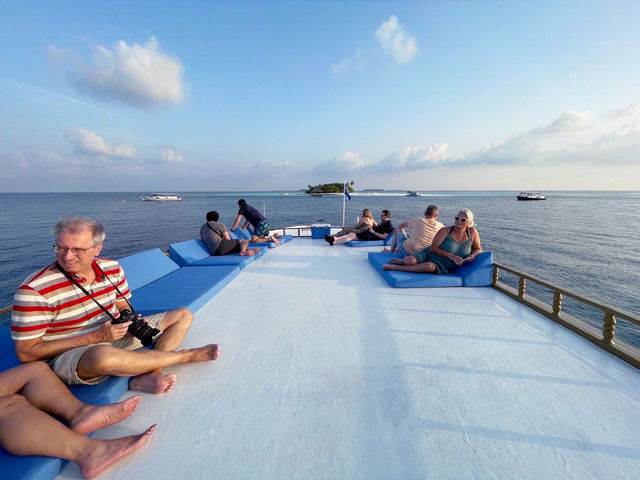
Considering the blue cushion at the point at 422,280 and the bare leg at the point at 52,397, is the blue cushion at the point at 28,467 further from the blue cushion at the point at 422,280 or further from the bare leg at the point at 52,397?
the blue cushion at the point at 422,280

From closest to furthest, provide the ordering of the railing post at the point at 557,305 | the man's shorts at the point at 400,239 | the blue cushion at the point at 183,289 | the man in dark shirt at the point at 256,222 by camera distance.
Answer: the railing post at the point at 557,305, the blue cushion at the point at 183,289, the man's shorts at the point at 400,239, the man in dark shirt at the point at 256,222

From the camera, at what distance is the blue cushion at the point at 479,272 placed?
4133 mm

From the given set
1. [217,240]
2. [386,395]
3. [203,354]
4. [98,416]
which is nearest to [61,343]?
[98,416]

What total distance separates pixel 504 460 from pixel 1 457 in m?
2.55

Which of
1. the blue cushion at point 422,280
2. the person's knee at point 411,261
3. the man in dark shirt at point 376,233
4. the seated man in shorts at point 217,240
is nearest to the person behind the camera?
the blue cushion at point 422,280

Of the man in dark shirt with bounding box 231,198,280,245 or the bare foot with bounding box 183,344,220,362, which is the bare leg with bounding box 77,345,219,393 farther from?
the man in dark shirt with bounding box 231,198,280,245

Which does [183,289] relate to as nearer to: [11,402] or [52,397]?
[52,397]

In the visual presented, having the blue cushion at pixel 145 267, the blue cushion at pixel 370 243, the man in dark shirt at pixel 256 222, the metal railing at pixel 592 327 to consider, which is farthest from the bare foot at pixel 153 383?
the blue cushion at pixel 370 243

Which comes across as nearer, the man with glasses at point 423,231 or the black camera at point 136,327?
the black camera at point 136,327

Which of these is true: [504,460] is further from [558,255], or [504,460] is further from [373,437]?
[558,255]

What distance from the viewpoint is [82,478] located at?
1.45 m

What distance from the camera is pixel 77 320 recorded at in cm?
184

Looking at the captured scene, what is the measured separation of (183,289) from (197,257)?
1.95 meters

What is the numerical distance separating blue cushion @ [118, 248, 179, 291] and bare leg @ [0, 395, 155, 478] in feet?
8.41
